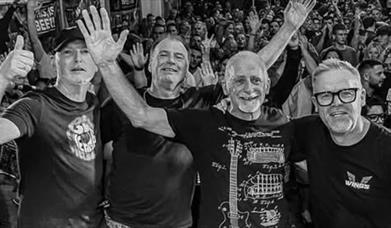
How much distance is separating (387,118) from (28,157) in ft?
10.8

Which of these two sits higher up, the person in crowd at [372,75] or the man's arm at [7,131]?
the man's arm at [7,131]

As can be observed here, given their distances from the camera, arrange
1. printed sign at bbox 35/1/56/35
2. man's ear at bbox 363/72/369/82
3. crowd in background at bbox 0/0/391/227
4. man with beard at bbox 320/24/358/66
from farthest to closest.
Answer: printed sign at bbox 35/1/56/35, man with beard at bbox 320/24/358/66, man's ear at bbox 363/72/369/82, crowd in background at bbox 0/0/391/227

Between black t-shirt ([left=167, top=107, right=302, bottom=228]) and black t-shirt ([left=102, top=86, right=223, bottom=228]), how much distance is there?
127 mm

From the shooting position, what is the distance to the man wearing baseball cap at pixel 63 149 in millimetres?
2992

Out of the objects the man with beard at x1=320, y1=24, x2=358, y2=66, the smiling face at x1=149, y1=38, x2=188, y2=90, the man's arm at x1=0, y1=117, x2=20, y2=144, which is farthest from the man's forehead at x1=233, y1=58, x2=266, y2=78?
the man with beard at x1=320, y1=24, x2=358, y2=66

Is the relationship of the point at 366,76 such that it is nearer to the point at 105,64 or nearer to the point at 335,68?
the point at 335,68

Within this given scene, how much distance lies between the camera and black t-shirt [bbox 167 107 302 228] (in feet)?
9.70

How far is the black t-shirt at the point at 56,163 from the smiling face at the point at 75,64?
0.10 m

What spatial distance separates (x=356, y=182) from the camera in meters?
2.90

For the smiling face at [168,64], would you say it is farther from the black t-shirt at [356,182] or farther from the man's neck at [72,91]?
the black t-shirt at [356,182]

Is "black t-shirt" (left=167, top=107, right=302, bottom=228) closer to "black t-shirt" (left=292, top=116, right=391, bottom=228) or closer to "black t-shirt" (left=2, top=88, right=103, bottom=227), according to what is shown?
"black t-shirt" (left=292, top=116, right=391, bottom=228)

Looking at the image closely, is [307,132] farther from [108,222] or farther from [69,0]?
[69,0]

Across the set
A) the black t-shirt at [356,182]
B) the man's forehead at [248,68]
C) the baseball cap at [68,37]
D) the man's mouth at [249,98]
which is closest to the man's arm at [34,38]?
the baseball cap at [68,37]

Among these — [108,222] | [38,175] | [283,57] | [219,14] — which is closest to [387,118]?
[283,57]
